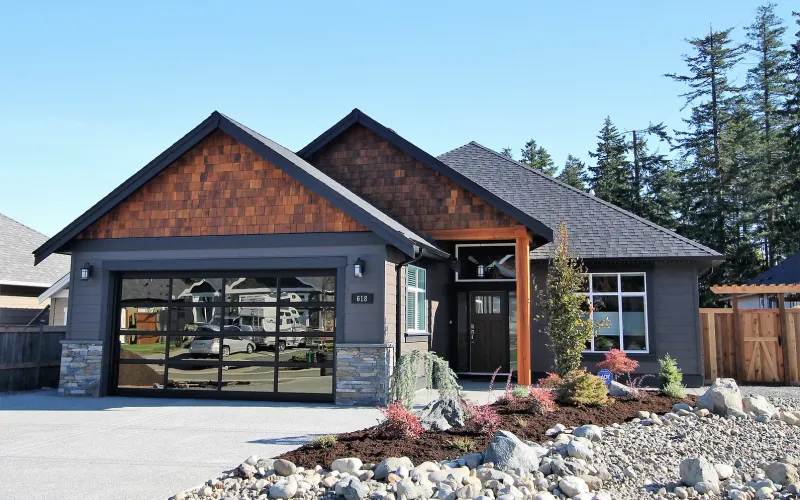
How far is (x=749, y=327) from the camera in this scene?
46.3 ft

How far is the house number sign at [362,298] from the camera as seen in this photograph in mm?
11070

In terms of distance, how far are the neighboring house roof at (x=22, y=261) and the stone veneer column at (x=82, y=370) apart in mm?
8300

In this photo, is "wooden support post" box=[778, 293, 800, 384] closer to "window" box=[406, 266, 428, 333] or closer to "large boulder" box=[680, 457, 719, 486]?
"window" box=[406, 266, 428, 333]

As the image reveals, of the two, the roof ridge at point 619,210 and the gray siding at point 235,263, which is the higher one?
the roof ridge at point 619,210

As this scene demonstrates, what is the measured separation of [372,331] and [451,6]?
579cm

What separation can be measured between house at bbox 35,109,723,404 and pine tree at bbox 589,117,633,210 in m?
22.6

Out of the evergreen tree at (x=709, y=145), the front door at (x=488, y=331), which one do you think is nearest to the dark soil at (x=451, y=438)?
the front door at (x=488, y=331)

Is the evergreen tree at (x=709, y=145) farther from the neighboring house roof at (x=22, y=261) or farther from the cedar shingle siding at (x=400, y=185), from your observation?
the neighboring house roof at (x=22, y=261)

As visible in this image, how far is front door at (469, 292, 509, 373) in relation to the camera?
48.9 ft

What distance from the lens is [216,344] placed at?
1185cm

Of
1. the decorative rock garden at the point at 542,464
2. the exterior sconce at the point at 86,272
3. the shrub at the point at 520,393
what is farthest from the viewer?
the exterior sconce at the point at 86,272

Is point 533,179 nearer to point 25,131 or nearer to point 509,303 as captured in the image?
point 509,303

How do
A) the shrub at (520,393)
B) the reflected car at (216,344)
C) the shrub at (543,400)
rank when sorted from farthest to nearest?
1. the reflected car at (216,344)
2. the shrub at (520,393)
3. the shrub at (543,400)

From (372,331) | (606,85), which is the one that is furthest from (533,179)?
(372,331)
